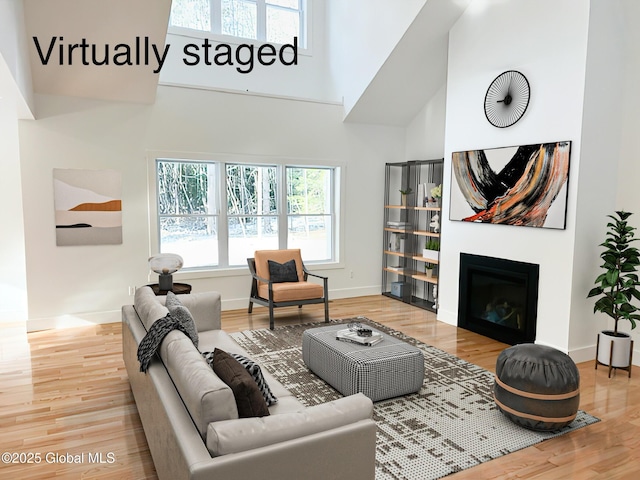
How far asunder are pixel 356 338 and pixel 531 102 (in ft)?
9.28

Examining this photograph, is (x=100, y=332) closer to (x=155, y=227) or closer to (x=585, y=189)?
(x=155, y=227)

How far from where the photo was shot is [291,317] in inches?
234

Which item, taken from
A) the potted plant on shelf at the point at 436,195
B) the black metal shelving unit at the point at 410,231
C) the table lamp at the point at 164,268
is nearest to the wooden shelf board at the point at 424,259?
the black metal shelving unit at the point at 410,231

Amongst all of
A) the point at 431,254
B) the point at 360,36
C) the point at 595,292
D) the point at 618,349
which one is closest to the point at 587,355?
the point at 618,349

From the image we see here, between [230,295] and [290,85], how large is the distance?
330cm

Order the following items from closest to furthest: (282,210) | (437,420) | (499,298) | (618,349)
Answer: (437,420)
(618,349)
(499,298)
(282,210)

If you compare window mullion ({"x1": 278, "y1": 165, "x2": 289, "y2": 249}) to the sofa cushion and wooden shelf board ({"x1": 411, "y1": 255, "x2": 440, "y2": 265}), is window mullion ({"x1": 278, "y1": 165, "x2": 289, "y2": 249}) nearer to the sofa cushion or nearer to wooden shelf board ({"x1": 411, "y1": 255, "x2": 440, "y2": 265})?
wooden shelf board ({"x1": 411, "y1": 255, "x2": 440, "y2": 265})

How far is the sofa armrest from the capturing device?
1743mm

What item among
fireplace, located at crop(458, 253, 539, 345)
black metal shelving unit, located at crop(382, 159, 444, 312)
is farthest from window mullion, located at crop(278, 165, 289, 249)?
fireplace, located at crop(458, 253, 539, 345)

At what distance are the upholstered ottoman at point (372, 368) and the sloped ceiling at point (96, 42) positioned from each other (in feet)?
Answer: 11.0

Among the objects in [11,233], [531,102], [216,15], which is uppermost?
[216,15]

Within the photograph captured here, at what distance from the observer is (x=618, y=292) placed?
4066mm

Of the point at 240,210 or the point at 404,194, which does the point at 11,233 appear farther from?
the point at 404,194

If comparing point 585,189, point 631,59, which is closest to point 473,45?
point 631,59
